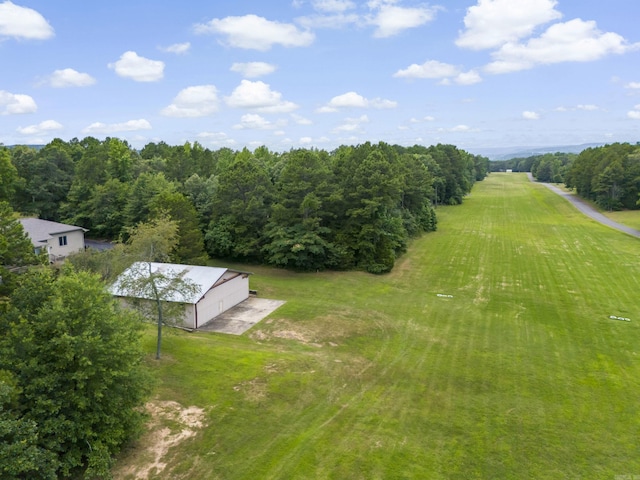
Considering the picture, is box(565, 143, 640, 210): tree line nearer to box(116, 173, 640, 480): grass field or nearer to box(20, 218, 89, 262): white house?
box(116, 173, 640, 480): grass field

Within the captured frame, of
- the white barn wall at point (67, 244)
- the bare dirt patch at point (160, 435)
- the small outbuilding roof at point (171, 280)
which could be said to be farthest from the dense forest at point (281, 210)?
the bare dirt patch at point (160, 435)

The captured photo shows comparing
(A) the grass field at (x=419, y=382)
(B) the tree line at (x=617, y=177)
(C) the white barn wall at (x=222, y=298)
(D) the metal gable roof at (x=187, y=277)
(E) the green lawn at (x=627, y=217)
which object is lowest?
(A) the grass field at (x=419, y=382)

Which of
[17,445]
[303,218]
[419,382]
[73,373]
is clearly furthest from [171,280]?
[303,218]

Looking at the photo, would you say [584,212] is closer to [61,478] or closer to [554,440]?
[554,440]

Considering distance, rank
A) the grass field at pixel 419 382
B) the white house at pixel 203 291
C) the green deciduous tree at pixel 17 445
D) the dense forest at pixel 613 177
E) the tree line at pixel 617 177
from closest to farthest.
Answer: the green deciduous tree at pixel 17 445 → the grass field at pixel 419 382 → the white house at pixel 203 291 → the tree line at pixel 617 177 → the dense forest at pixel 613 177

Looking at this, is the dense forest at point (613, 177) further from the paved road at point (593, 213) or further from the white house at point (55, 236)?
the white house at point (55, 236)

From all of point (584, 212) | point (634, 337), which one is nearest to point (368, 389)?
point (634, 337)
